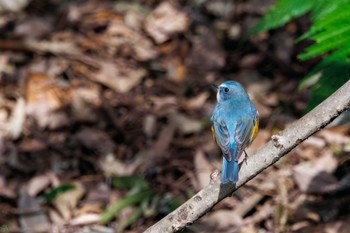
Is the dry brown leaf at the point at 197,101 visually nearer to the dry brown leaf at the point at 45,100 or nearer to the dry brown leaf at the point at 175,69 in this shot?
the dry brown leaf at the point at 175,69

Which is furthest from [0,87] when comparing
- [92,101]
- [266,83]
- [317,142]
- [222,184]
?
[222,184]

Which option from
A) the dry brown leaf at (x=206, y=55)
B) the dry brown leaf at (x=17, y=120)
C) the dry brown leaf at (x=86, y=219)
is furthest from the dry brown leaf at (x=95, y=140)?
the dry brown leaf at (x=206, y=55)

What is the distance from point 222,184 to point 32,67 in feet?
14.5

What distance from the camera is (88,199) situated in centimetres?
591

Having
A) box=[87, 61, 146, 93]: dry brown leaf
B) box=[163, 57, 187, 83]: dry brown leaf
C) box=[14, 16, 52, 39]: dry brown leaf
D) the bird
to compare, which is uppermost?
the bird

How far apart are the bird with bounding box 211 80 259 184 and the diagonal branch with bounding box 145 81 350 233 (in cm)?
10

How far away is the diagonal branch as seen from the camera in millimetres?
3244

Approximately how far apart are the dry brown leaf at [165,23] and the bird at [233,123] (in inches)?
120

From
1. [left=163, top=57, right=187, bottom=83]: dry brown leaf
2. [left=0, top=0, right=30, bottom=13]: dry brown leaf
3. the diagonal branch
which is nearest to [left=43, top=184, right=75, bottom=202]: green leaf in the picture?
[left=163, top=57, right=187, bottom=83]: dry brown leaf

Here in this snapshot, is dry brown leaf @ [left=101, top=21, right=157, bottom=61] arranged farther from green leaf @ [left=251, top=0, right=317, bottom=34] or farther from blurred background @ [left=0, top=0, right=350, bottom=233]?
green leaf @ [left=251, top=0, right=317, bottom=34]

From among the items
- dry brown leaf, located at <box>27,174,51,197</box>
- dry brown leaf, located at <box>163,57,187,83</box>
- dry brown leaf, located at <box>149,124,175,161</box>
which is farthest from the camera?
dry brown leaf, located at <box>163,57,187,83</box>

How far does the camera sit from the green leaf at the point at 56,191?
19.3 ft

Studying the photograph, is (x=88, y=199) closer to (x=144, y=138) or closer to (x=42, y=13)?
(x=144, y=138)

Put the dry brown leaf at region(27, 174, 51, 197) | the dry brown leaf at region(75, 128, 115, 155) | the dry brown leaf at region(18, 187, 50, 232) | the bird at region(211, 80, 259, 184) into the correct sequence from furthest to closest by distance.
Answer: the dry brown leaf at region(75, 128, 115, 155), the dry brown leaf at region(27, 174, 51, 197), the dry brown leaf at region(18, 187, 50, 232), the bird at region(211, 80, 259, 184)
